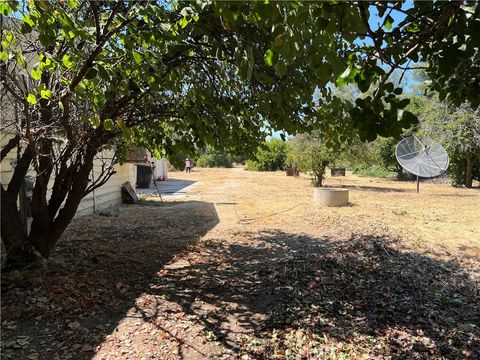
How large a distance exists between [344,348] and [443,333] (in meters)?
1.09

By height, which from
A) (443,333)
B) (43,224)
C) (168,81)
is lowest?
(443,333)

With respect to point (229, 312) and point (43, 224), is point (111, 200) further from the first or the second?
point (229, 312)

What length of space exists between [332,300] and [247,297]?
100 cm

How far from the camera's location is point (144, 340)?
11.0 ft

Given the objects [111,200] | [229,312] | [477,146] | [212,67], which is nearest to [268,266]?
[229,312]

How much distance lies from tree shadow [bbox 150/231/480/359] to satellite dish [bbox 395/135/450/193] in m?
12.8

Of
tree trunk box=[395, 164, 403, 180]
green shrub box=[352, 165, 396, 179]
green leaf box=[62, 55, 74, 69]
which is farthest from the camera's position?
green shrub box=[352, 165, 396, 179]


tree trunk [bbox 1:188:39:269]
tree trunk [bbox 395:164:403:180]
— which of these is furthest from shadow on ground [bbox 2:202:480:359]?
tree trunk [bbox 395:164:403:180]

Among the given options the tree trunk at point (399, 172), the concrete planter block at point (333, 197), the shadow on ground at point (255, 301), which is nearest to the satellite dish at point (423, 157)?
the concrete planter block at point (333, 197)

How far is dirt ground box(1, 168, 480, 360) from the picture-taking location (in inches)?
129

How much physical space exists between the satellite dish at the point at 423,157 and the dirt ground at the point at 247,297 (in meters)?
10.4

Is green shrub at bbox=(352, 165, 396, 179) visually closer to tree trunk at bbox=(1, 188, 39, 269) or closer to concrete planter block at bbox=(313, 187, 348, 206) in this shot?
concrete planter block at bbox=(313, 187, 348, 206)

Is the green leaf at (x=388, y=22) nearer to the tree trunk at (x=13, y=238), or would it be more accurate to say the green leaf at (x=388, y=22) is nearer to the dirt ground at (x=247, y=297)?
the dirt ground at (x=247, y=297)

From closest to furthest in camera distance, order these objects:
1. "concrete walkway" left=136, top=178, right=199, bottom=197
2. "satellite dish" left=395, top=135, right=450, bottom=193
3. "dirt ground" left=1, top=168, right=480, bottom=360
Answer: "dirt ground" left=1, top=168, right=480, bottom=360, "concrete walkway" left=136, top=178, right=199, bottom=197, "satellite dish" left=395, top=135, right=450, bottom=193
